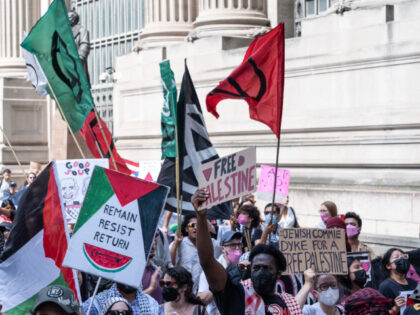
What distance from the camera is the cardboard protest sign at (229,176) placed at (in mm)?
6082

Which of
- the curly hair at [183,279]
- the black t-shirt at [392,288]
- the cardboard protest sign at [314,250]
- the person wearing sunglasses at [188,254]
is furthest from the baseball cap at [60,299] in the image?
the person wearing sunglasses at [188,254]

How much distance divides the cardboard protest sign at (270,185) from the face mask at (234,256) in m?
3.47

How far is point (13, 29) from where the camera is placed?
1180 inches

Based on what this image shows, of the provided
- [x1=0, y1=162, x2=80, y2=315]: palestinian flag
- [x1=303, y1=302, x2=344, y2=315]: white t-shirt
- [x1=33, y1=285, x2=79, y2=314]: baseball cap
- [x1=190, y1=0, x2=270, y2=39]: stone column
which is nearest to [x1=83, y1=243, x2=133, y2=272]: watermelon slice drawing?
[x1=0, y1=162, x2=80, y2=315]: palestinian flag

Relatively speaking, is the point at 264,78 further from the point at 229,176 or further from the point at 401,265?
the point at 229,176

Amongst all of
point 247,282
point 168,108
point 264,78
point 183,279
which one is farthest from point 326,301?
point 168,108

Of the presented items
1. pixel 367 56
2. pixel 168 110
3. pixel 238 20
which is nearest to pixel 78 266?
pixel 168 110

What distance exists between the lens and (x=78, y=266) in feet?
20.4

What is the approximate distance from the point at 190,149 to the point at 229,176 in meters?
4.19

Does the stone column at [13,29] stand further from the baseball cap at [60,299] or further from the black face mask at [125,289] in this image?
the baseball cap at [60,299]

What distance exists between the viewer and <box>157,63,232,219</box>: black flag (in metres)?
10.0

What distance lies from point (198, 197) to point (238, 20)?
13999mm

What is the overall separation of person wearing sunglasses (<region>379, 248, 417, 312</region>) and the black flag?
2125 millimetres

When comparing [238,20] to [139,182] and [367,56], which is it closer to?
[367,56]
